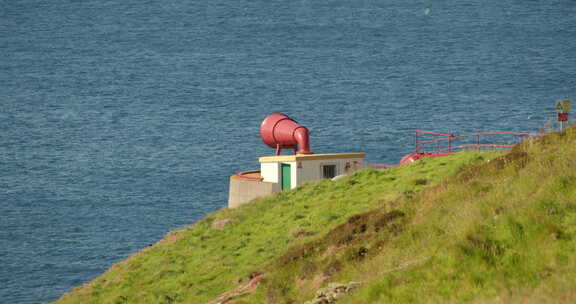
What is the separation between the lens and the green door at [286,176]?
56.4 metres

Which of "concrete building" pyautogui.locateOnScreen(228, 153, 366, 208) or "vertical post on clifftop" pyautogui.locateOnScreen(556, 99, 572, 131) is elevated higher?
"vertical post on clifftop" pyautogui.locateOnScreen(556, 99, 572, 131)

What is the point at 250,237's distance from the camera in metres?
42.2

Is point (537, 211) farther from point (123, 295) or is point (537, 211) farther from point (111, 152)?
point (111, 152)

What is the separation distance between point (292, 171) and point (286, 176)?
82cm

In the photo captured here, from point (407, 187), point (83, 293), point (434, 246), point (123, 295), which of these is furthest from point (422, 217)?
point (83, 293)

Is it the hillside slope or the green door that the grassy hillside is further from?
the green door

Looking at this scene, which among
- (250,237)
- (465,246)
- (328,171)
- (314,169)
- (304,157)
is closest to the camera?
(465,246)

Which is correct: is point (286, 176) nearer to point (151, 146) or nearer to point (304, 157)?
point (304, 157)

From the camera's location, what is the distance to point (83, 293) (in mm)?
43062

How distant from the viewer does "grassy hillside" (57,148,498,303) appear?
3625 centimetres

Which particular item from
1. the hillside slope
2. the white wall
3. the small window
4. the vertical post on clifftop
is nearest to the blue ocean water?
the white wall

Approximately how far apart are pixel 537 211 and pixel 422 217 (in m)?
4.69

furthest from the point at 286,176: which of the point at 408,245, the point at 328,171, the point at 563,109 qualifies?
the point at 408,245

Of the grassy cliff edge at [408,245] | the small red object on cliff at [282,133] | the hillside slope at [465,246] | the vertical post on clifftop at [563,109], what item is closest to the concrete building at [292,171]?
the small red object on cliff at [282,133]
